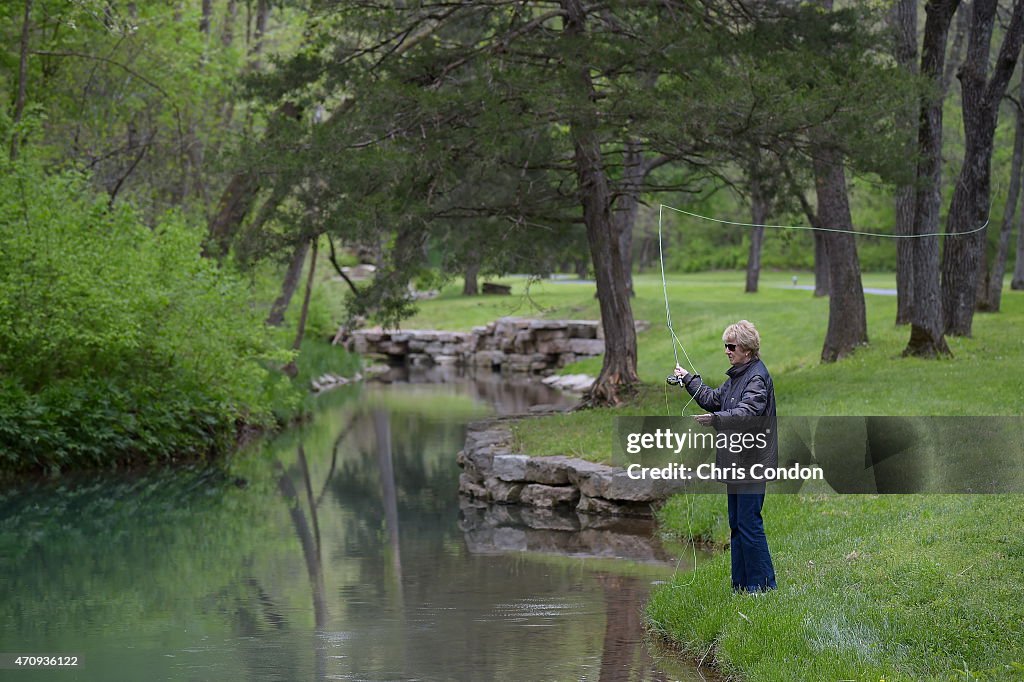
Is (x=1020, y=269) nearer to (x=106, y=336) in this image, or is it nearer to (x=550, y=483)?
(x=550, y=483)

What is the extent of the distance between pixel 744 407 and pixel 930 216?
453 inches

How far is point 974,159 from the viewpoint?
18406 millimetres

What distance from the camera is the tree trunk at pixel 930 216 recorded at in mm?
17328

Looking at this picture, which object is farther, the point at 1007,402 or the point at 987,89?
the point at 987,89

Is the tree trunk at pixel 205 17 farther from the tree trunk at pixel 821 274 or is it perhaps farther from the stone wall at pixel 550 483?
the tree trunk at pixel 821 274

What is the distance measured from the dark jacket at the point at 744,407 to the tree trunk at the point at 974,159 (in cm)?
1165

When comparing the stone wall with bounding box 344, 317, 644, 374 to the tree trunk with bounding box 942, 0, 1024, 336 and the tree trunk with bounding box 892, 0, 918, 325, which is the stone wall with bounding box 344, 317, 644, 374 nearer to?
the tree trunk with bounding box 892, 0, 918, 325

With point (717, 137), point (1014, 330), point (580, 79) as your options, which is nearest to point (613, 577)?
point (717, 137)

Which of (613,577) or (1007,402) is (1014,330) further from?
(613,577)

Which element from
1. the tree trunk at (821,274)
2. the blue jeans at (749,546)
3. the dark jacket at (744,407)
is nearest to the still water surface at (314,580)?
the blue jeans at (749,546)

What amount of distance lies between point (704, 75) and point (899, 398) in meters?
4.31

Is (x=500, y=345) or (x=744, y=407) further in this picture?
(x=500, y=345)

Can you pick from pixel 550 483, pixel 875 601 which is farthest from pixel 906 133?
pixel 875 601

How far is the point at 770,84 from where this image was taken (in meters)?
13.3
